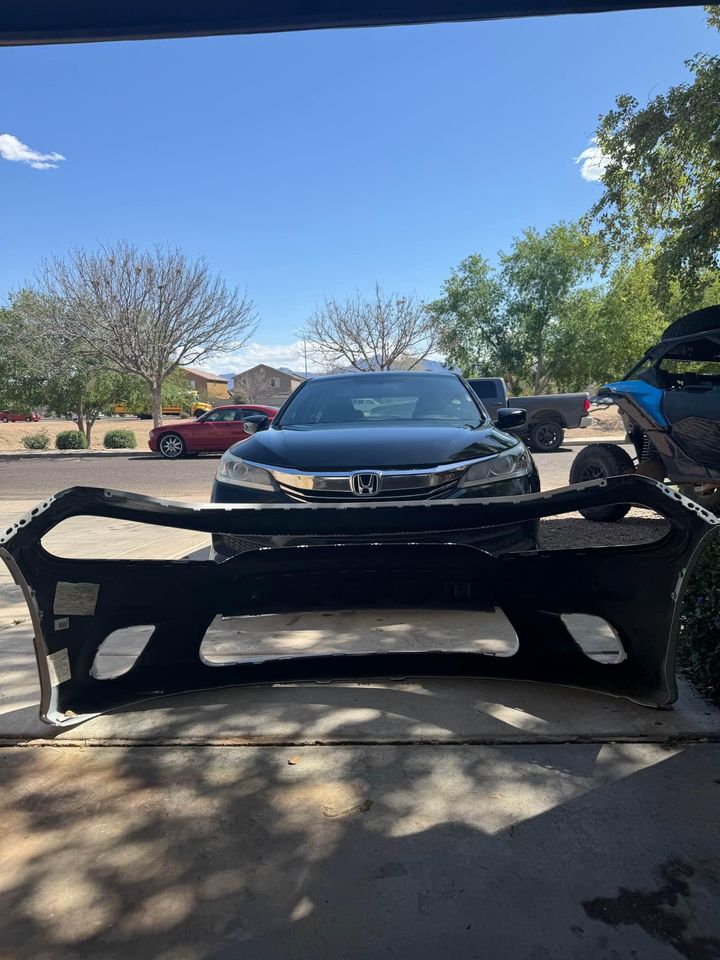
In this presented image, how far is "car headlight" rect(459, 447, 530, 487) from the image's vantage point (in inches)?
145

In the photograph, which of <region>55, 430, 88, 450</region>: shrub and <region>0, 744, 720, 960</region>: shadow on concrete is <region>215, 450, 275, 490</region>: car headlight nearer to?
<region>0, 744, 720, 960</region>: shadow on concrete

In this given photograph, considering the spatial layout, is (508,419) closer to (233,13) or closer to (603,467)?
(603,467)

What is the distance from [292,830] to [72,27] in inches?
157

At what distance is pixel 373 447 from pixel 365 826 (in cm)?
215

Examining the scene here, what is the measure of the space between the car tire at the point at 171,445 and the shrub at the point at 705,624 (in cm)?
1797

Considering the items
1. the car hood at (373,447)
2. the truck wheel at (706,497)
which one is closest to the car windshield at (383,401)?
the car hood at (373,447)

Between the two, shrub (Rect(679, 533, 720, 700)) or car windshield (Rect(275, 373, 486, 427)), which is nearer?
shrub (Rect(679, 533, 720, 700))

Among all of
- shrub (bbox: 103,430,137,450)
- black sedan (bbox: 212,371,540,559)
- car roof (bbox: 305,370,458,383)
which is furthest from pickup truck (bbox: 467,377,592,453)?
shrub (bbox: 103,430,137,450)

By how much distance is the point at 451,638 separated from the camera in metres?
3.84

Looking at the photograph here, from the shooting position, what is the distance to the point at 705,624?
3018 millimetres

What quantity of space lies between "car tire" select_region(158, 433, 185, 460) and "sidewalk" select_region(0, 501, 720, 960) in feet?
55.8

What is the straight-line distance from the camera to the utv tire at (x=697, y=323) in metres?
5.39

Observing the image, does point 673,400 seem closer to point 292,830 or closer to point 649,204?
point 292,830

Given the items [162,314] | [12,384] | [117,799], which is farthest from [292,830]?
[12,384]
